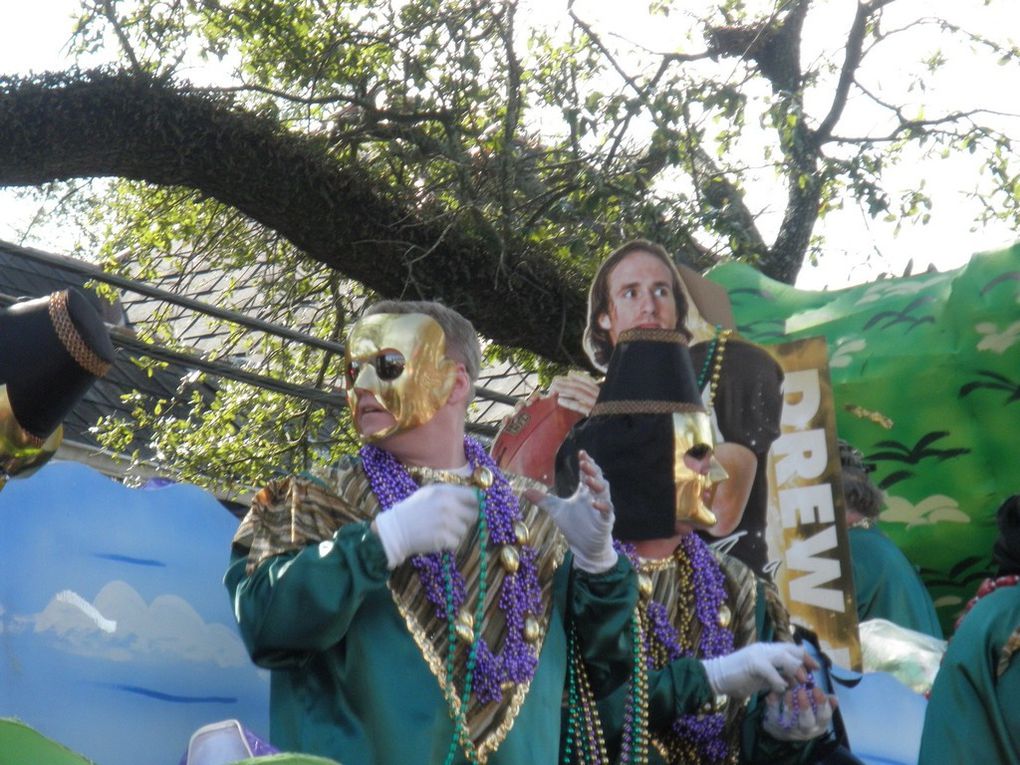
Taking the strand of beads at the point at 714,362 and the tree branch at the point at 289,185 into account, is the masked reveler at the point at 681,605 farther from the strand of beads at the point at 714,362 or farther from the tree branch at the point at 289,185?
the tree branch at the point at 289,185

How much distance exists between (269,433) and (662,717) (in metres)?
4.69

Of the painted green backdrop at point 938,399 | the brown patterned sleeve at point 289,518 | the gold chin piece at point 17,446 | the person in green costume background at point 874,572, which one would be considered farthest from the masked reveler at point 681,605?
the gold chin piece at point 17,446

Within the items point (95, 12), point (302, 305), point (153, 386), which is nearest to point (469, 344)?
point (95, 12)

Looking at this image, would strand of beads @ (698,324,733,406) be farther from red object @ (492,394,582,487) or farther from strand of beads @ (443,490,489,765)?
strand of beads @ (443,490,489,765)

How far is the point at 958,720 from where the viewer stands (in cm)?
321

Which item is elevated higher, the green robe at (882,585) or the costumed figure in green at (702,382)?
the costumed figure in green at (702,382)

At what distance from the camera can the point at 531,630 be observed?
288 cm

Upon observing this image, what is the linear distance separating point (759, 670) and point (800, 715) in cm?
13

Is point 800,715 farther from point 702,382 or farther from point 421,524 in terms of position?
point 702,382

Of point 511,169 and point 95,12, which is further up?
point 95,12

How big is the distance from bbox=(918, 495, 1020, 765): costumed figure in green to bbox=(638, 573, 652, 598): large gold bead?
623 millimetres

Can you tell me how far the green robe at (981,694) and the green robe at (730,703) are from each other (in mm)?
273

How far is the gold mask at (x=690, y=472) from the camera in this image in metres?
3.49

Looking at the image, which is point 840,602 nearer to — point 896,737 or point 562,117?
point 896,737
